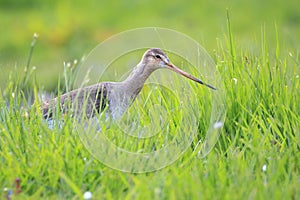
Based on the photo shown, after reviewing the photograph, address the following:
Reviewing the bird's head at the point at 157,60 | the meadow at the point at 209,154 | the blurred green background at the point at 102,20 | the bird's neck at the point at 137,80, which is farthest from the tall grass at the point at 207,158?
the blurred green background at the point at 102,20

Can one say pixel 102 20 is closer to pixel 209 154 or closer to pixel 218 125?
pixel 218 125

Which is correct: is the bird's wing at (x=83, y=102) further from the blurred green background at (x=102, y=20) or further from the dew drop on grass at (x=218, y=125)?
the blurred green background at (x=102, y=20)

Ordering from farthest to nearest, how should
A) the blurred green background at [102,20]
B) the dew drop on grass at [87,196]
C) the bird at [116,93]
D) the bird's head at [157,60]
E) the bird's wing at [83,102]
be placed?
the blurred green background at [102,20], the bird's head at [157,60], the bird at [116,93], the bird's wing at [83,102], the dew drop on grass at [87,196]

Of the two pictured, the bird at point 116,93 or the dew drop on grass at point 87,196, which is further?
the bird at point 116,93

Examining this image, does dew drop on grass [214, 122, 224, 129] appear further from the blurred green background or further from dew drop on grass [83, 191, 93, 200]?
the blurred green background

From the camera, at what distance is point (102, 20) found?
13.3 m

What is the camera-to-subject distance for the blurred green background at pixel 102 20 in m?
12.7

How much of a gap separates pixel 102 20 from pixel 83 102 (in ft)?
26.5

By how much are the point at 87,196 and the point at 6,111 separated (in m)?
1.21

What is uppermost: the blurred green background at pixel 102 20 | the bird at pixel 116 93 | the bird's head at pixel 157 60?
the bird's head at pixel 157 60

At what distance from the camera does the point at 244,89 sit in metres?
5.35

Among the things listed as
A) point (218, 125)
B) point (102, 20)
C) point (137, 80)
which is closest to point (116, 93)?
point (137, 80)

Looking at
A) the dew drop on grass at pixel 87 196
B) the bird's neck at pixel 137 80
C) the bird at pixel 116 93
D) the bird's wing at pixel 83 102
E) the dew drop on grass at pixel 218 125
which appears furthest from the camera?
the bird's neck at pixel 137 80

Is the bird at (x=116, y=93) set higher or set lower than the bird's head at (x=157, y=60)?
lower
